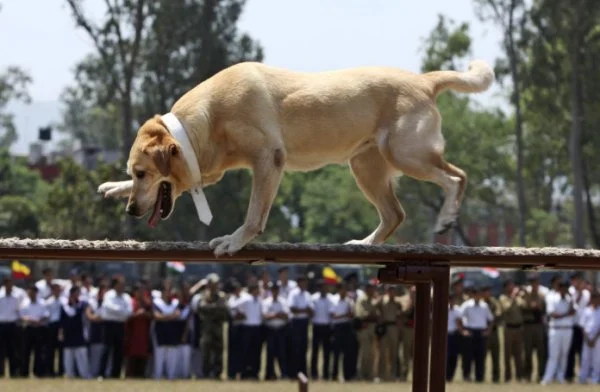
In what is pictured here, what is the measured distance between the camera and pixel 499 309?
69.6ft

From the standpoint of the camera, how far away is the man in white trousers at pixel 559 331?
20.5 meters

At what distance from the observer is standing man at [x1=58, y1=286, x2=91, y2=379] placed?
64.3ft

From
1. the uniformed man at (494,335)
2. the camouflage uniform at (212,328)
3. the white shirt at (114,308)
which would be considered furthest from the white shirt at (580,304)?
the white shirt at (114,308)

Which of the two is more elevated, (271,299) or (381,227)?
(381,227)

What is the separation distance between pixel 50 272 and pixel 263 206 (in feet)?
47.9

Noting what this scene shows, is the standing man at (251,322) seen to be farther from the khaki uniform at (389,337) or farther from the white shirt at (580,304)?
the white shirt at (580,304)

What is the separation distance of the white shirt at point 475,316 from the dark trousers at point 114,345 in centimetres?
549

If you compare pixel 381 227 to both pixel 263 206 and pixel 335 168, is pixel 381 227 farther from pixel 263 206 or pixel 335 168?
pixel 335 168

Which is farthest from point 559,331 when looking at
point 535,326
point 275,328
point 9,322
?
point 9,322

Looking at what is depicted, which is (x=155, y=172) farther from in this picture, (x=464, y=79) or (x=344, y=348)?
(x=344, y=348)

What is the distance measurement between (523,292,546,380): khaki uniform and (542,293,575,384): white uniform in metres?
0.15

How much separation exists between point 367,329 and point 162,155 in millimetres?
14564

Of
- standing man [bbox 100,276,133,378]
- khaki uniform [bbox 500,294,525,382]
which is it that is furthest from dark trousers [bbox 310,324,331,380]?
standing man [bbox 100,276,133,378]

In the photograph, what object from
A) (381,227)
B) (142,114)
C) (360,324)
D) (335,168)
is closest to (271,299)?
(360,324)
